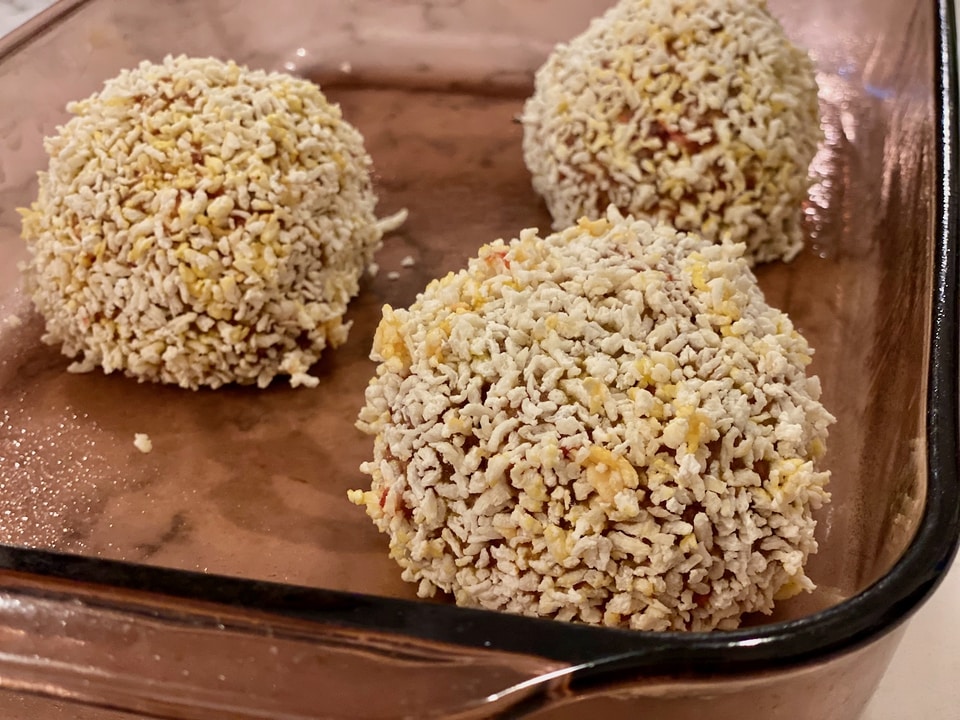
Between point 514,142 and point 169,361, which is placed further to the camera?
point 514,142

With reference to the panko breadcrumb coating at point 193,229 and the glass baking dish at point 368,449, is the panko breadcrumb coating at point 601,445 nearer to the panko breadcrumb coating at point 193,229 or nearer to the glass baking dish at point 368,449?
the glass baking dish at point 368,449

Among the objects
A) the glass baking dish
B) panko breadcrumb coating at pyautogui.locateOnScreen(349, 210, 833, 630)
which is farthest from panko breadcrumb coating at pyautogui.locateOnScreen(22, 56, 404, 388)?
panko breadcrumb coating at pyautogui.locateOnScreen(349, 210, 833, 630)

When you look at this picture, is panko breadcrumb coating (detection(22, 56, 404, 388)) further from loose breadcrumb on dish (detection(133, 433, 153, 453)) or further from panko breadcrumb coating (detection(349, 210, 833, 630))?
panko breadcrumb coating (detection(349, 210, 833, 630))

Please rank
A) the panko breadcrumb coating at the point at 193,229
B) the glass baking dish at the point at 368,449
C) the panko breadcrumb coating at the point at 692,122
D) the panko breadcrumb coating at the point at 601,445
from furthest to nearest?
the panko breadcrumb coating at the point at 692,122
the panko breadcrumb coating at the point at 193,229
the panko breadcrumb coating at the point at 601,445
the glass baking dish at the point at 368,449

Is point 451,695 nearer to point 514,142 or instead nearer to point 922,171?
point 922,171

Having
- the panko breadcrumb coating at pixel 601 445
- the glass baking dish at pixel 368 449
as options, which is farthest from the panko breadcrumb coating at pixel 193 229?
the panko breadcrumb coating at pixel 601 445

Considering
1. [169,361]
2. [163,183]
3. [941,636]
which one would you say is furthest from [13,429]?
[941,636]
